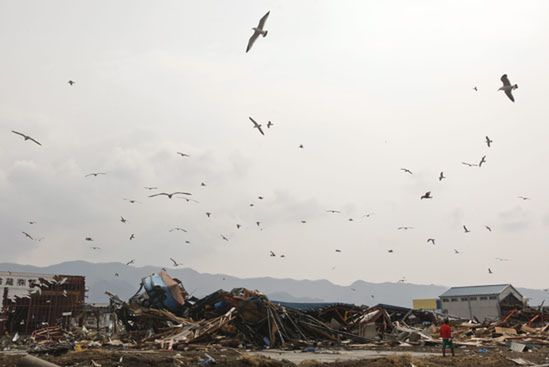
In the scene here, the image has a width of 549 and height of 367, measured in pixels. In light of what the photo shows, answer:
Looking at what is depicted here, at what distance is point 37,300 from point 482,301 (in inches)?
1919

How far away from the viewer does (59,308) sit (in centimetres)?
3756

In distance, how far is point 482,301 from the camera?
54375 millimetres

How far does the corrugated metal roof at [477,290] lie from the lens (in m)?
55.1

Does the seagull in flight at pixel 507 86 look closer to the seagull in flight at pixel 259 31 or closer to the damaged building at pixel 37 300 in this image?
the seagull in flight at pixel 259 31

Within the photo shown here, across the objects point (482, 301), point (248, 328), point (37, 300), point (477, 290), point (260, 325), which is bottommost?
point (482, 301)

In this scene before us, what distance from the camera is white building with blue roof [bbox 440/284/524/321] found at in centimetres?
5309

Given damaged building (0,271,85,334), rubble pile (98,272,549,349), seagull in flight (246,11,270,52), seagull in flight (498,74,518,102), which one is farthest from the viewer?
damaged building (0,271,85,334)

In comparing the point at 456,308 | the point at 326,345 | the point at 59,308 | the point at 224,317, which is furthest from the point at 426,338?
the point at 456,308

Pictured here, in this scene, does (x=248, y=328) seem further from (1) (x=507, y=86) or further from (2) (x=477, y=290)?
(2) (x=477, y=290)

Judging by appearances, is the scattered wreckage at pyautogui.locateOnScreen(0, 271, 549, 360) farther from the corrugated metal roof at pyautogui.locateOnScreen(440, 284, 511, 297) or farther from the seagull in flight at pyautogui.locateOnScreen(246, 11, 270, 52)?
the corrugated metal roof at pyautogui.locateOnScreen(440, 284, 511, 297)

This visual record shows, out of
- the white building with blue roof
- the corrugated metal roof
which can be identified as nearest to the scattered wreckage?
the white building with blue roof

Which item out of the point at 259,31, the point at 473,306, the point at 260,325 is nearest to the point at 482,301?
the point at 473,306

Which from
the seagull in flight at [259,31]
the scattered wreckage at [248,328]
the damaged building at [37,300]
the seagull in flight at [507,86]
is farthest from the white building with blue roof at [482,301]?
the seagull in flight at [259,31]

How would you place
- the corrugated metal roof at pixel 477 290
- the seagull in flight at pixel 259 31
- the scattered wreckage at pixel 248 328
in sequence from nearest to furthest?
the seagull in flight at pixel 259 31 < the scattered wreckage at pixel 248 328 < the corrugated metal roof at pixel 477 290
